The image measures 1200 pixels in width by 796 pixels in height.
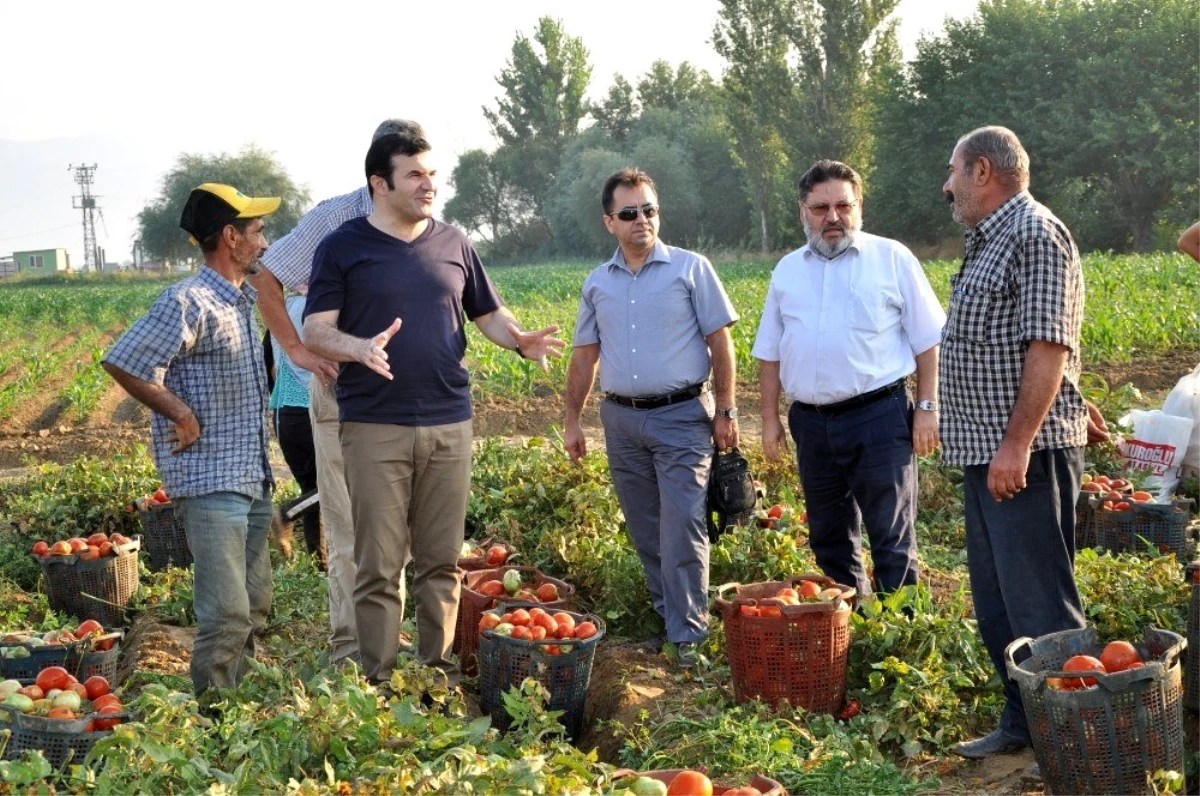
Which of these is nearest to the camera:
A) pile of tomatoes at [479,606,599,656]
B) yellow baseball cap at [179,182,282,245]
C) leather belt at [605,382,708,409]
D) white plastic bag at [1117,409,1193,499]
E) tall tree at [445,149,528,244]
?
yellow baseball cap at [179,182,282,245]

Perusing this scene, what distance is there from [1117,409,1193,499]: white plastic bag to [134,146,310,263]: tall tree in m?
80.2

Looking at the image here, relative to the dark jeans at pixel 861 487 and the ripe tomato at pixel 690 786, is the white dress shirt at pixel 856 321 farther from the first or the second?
the ripe tomato at pixel 690 786

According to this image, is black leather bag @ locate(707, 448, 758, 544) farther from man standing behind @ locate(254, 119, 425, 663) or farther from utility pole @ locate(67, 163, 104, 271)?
utility pole @ locate(67, 163, 104, 271)

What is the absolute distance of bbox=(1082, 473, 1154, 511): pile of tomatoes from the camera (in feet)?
23.4

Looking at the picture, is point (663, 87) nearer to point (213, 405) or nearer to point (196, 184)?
point (196, 184)

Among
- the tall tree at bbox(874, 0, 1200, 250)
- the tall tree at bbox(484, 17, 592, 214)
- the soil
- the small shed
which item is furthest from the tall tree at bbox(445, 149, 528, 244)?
the soil

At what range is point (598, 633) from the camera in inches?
208

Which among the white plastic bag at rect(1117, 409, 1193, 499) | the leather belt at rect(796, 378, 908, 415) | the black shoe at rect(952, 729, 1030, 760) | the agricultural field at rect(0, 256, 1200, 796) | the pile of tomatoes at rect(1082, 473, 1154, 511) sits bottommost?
the black shoe at rect(952, 729, 1030, 760)

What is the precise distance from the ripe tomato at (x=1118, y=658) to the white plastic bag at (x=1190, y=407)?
458 cm

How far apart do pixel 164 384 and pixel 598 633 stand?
2.06 m

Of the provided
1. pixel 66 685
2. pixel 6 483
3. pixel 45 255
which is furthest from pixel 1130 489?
pixel 45 255

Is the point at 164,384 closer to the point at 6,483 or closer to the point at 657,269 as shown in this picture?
the point at 657,269

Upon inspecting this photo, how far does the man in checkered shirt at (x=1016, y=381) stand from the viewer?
425 centimetres

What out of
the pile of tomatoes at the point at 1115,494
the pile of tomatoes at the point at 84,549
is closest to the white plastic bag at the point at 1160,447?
the pile of tomatoes at the point at 1115,494
